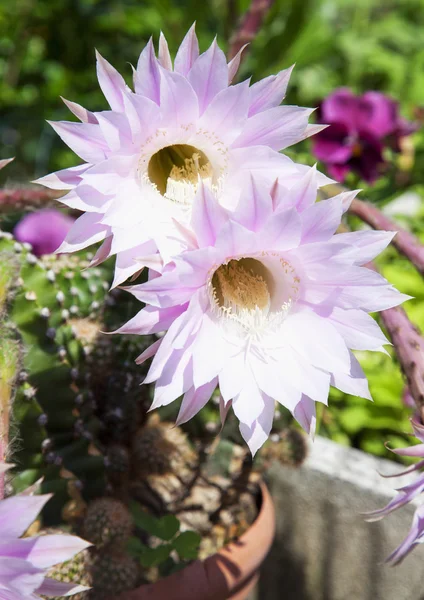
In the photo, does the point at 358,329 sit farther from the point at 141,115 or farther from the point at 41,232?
the point at 41,232

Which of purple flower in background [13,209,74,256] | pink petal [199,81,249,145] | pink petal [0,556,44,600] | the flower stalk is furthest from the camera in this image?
purple flower in background [13,209,74,256]

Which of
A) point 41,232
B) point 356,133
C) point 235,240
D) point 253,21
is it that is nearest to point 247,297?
point 235,240

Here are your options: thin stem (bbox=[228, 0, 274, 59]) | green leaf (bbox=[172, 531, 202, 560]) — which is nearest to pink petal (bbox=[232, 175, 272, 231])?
green leaf (bbox=[172, 531, 202, 560])

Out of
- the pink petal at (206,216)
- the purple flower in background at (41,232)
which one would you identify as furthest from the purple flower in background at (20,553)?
the purple flower in background at (41,232)

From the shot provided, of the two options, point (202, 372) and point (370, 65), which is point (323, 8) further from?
point (202, 372)

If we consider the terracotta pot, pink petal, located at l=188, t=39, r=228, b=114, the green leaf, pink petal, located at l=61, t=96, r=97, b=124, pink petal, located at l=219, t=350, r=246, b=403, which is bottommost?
the terracotta pot

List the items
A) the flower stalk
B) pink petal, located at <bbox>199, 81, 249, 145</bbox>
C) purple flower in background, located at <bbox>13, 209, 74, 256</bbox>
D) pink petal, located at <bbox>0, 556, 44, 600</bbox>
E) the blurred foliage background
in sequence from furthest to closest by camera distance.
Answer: the blurred foliage background → purple flower in background, located at <bbox>13, 209, 74, 256</bbox> → the flower stalk → pink petal, located at <bbox>199, 81, 249, 145</bbox> → pink petal, located at <bbox>0, 556, 44, 600</bbox>

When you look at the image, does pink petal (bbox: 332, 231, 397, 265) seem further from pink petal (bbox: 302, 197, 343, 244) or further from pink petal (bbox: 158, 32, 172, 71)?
pink petal (bbox: 158, 32, 172, 71)
